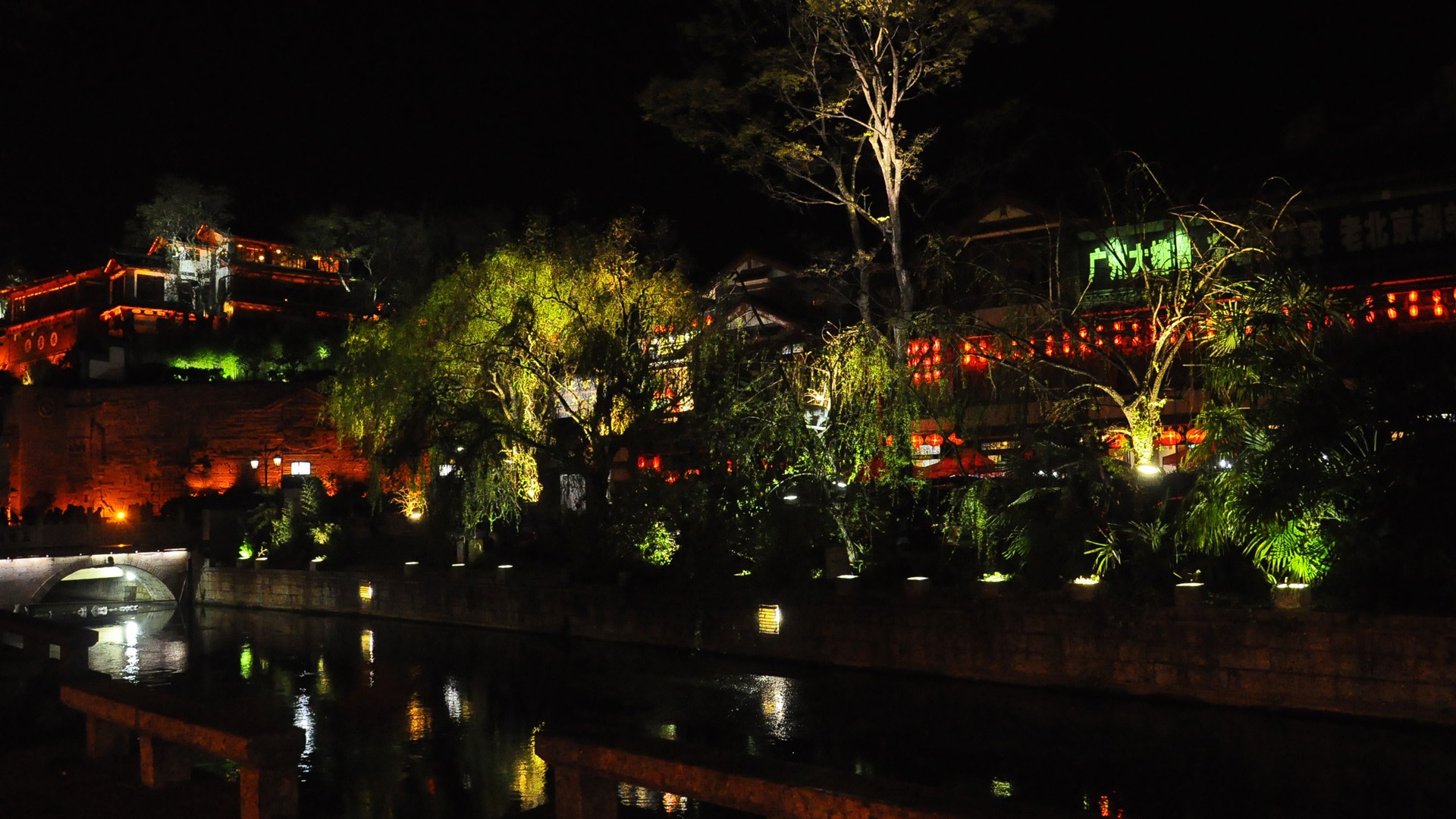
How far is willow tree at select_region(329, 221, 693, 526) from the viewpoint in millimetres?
23641

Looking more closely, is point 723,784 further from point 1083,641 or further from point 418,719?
point 1083,641

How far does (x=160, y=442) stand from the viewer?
162 ft

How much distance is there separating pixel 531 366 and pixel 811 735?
40.3 feet

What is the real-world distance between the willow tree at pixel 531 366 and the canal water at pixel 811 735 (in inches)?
164

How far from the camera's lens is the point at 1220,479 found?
48.7ft

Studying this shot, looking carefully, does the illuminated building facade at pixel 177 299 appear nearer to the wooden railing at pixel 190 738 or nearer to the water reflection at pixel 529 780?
the water reflection at pixel 529 780

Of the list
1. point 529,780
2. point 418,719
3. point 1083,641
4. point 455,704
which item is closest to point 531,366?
point 455,704

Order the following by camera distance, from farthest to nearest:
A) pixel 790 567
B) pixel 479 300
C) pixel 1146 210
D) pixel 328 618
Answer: pixel 328 618, pixel 479 300, pixel 790 567, pixel 1146 210

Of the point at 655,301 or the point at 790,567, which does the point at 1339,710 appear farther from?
the point at 655,301

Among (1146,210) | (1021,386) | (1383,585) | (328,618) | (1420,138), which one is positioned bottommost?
(328,618)

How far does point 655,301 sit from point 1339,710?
15.2 m

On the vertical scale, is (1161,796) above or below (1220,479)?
below

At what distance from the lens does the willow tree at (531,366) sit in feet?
77.6

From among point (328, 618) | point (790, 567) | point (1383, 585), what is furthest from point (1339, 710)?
point (328, 618)
